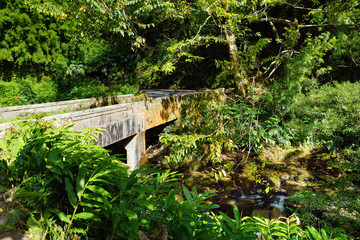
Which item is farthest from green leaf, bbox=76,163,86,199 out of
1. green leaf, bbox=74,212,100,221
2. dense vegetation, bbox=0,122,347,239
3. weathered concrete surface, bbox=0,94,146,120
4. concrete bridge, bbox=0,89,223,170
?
weathered concrete surface, bbox=0,94,146,120

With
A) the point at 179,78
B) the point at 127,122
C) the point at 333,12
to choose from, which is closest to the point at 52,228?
the point at 127,122

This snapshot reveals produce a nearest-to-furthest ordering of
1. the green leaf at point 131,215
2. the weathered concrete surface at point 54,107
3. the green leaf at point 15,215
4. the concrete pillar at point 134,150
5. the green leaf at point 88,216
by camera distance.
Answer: the green leaf at point 131,215 < the green leaf at point 88,216 < the green leaf at point 15,215 < the weathered concrete surface at point 54,107 < the concrete pillar at point 134,150

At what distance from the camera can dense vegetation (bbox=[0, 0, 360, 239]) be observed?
1419mm

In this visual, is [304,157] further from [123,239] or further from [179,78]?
[179,78]

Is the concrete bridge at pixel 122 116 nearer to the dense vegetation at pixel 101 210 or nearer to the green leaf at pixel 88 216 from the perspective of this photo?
the dense vegetation at pixel 101 210

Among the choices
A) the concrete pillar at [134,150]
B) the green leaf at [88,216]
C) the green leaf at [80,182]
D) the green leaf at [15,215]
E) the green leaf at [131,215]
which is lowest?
the concrete pillar at [134,150]

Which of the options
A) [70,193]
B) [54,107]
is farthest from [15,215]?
[54,107]

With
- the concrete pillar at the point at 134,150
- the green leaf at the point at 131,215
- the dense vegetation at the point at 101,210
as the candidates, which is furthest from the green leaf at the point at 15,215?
the concrete pillar at the point at 134,150

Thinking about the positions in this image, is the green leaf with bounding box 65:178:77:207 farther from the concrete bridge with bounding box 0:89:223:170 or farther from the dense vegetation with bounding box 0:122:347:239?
the concrete bridge with bounding box 0:89:223:170

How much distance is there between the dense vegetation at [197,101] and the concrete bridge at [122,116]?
0.77m

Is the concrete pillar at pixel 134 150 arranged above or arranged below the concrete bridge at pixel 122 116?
below

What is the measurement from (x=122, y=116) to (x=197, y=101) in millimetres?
3318

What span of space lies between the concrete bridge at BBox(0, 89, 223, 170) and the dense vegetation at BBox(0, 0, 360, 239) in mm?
774

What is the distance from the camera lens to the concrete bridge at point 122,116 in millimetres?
4477
